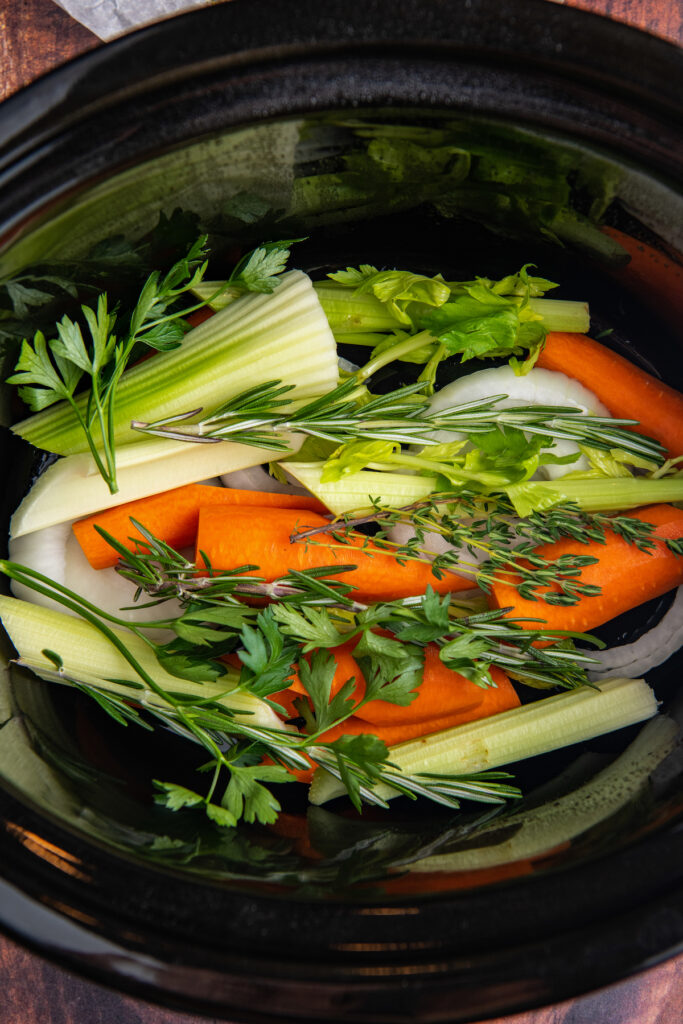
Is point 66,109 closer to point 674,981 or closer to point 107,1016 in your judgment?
point 107,1016

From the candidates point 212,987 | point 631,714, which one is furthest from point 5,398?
point 631,714

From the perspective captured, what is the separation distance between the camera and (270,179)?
1066 mm

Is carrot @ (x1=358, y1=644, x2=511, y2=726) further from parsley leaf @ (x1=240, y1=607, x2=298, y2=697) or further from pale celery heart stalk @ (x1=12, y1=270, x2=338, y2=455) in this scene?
pale celery heart stalk @ (x1=12, y1=270, x2=338, y2=455)

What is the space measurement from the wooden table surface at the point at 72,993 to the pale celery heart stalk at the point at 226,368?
0.55 metres

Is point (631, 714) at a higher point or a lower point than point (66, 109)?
lower

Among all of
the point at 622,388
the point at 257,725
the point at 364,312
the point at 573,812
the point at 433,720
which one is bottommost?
the point at 573,812

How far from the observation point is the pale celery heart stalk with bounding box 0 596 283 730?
3.51 ft

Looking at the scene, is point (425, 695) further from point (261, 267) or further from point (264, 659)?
point (261, 267)

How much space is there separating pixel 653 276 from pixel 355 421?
0.52m

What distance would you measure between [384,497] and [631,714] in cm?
50

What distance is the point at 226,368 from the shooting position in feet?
3.59

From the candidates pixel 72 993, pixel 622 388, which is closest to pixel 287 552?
pixel 622 388

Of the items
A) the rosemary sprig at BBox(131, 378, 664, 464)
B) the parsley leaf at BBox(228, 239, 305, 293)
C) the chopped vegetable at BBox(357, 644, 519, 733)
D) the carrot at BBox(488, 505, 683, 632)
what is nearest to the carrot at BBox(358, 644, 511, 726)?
the chopped vegetable at BBox(357, 644, 519, 733)

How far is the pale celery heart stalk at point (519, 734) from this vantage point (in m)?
1.09
